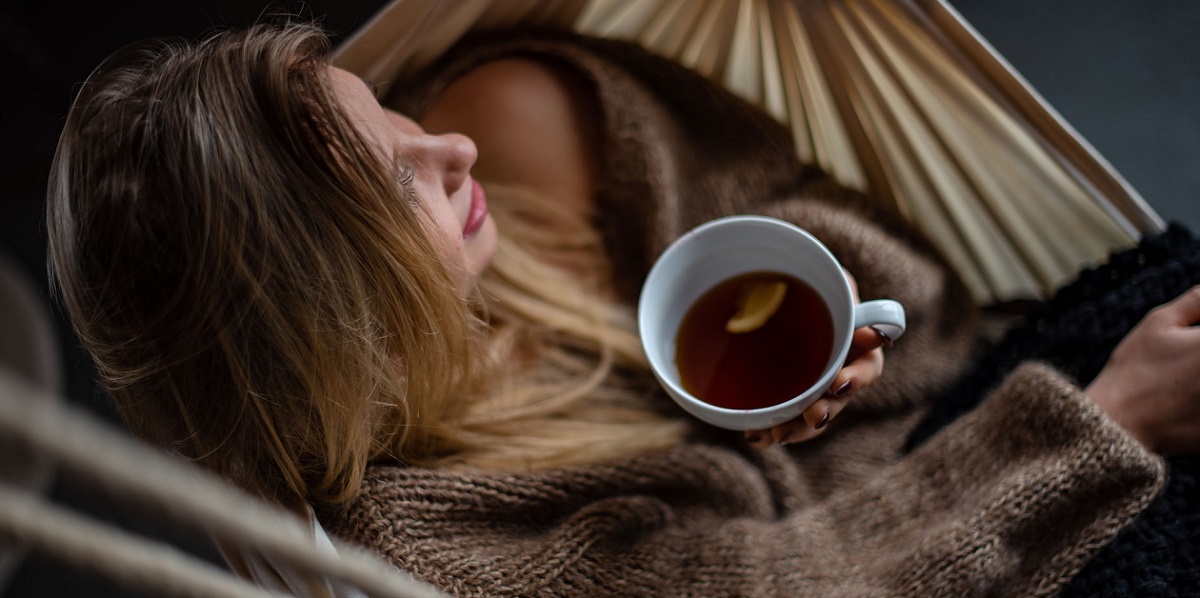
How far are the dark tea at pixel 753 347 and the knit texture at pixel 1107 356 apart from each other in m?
0.30

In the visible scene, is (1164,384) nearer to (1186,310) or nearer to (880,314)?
(1186,310)

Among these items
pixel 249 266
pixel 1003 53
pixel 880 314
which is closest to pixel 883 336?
pixel 880 314

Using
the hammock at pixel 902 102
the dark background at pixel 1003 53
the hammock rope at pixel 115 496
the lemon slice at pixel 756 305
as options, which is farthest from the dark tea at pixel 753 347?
the dark background at pixel 1003 53

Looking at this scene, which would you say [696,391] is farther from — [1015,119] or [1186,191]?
[1186,191]

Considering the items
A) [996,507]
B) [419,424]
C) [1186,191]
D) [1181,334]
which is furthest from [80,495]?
[1186,191]

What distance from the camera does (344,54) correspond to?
0.78m

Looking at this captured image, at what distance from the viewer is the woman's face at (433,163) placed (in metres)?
0.63

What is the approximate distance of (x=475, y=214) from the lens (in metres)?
0.73

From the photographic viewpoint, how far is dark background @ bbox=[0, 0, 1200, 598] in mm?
1034

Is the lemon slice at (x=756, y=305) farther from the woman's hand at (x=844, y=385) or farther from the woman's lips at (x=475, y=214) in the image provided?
the woman's lips at (x=475, y=214)

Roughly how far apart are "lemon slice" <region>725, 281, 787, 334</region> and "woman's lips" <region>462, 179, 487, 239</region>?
0.76 feet

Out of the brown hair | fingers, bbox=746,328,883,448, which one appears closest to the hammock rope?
the brown hair

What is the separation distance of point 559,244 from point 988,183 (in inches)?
17.9

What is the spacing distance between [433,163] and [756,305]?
0.29 m
